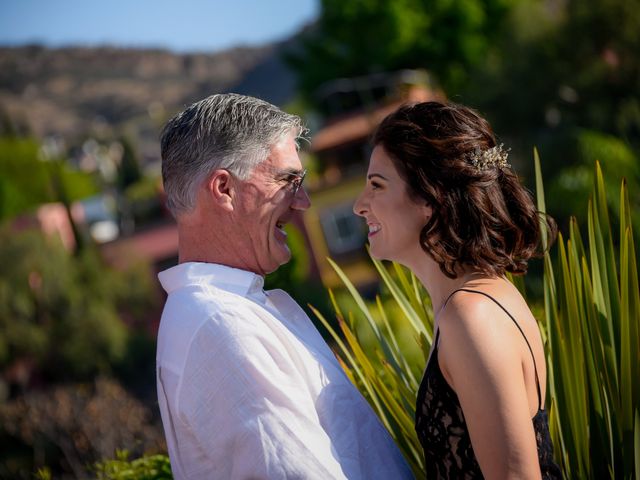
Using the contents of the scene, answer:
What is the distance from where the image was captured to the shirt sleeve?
1.82 meters

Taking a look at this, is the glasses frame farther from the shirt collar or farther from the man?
the shirt collar

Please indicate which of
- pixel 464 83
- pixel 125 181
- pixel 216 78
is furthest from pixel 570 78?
pixel 216 78

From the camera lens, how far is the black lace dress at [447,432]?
2008 millimetres

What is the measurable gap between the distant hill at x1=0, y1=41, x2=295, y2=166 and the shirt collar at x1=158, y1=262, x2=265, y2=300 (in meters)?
118

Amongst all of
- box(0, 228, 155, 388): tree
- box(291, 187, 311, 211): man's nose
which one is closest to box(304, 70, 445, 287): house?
box(0, 228, 155, 388): tree

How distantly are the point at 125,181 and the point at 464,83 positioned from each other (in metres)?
34.9

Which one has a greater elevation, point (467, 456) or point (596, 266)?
point (596, 266)

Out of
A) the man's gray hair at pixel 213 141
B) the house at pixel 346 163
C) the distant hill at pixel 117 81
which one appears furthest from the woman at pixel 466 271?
the distant hill at pixel 117 81

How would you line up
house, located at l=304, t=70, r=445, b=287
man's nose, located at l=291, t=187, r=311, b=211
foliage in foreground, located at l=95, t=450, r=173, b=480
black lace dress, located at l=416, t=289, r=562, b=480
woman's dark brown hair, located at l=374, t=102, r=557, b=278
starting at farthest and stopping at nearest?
A: house, located at l=304, t=70, r=445, b=287
foliage in foreground, located at l=95, t=450, r=173, b=480
man's nose, located at l=291, t=187, r=311, b=211
woman's dark brown hair, located at l=374, t=102, r=557, b=278
black lace dress, located at l=416, t=289, r=562, b=480

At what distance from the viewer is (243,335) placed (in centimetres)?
194

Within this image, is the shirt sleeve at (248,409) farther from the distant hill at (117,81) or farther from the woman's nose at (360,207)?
the distant hill at (117,81)

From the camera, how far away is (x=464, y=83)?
123ft

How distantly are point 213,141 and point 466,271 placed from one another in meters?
0.79

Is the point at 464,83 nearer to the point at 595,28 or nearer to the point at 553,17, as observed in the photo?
the point at 553,17
